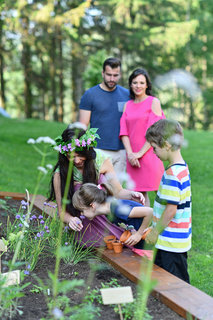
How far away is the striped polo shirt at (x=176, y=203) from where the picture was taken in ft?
8.04

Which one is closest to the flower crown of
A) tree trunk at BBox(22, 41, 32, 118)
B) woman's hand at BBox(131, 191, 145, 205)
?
woman's hand at BBox(131, 191, 145, 205)

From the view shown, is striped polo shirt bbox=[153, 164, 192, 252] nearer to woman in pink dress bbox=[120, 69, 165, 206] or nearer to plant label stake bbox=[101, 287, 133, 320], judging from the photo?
plant label stake bbox=[101, 287, 133, 320]

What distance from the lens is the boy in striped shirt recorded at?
8.02ft


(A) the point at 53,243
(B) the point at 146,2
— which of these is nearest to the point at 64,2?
(B) the point at 146,2

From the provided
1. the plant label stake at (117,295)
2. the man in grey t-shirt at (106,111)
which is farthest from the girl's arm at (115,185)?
the plant label stake at (117,295)

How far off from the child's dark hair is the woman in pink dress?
3.45ft

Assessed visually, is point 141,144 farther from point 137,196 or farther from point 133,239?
point 133,239

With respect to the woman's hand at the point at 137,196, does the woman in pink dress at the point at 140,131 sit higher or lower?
higher

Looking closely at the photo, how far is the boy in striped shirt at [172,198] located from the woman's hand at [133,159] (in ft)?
4.01

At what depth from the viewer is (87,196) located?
110 inches

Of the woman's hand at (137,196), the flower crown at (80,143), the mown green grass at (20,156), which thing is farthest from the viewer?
the mown green grass at (20,156)

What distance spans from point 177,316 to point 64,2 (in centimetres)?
1676

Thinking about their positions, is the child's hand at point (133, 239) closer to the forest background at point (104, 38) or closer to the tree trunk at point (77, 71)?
the forest background at point (104, 38)

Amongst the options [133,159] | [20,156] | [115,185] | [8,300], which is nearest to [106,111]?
[133,159]
